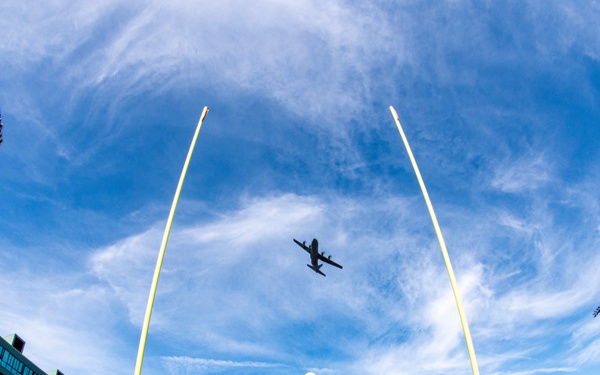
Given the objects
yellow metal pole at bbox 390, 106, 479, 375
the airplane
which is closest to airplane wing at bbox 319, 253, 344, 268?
the airplane

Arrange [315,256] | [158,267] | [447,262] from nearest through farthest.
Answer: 1. [158,267]
2. [447,262]
3. [315,256]

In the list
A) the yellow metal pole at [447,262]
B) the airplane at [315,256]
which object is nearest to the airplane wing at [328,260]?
the airplane at [315,256]

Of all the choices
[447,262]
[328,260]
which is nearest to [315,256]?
[328,260]

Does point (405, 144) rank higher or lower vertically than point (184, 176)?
higher

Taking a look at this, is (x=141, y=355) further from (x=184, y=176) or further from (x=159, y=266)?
(x=184, y=176)

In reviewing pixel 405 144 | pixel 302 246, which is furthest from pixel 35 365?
pixel 405 144

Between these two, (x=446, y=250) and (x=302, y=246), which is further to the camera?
(x=302, y=246)

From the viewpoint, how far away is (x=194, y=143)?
15.6 metres

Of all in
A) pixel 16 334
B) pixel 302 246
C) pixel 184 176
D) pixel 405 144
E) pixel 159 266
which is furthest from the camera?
pixel 16 334

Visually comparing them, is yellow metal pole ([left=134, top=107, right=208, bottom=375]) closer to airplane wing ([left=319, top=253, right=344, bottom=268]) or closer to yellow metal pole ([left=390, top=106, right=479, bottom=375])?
yellow metal pole ([left=390, top=106, right=479, bottom=375])

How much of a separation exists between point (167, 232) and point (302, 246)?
4320 centimetres

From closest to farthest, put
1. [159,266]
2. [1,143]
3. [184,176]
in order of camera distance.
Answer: [159,266], [184,176], [1,143]

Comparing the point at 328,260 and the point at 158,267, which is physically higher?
the point at 328,260

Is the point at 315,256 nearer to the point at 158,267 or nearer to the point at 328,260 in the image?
the point at 328,260
